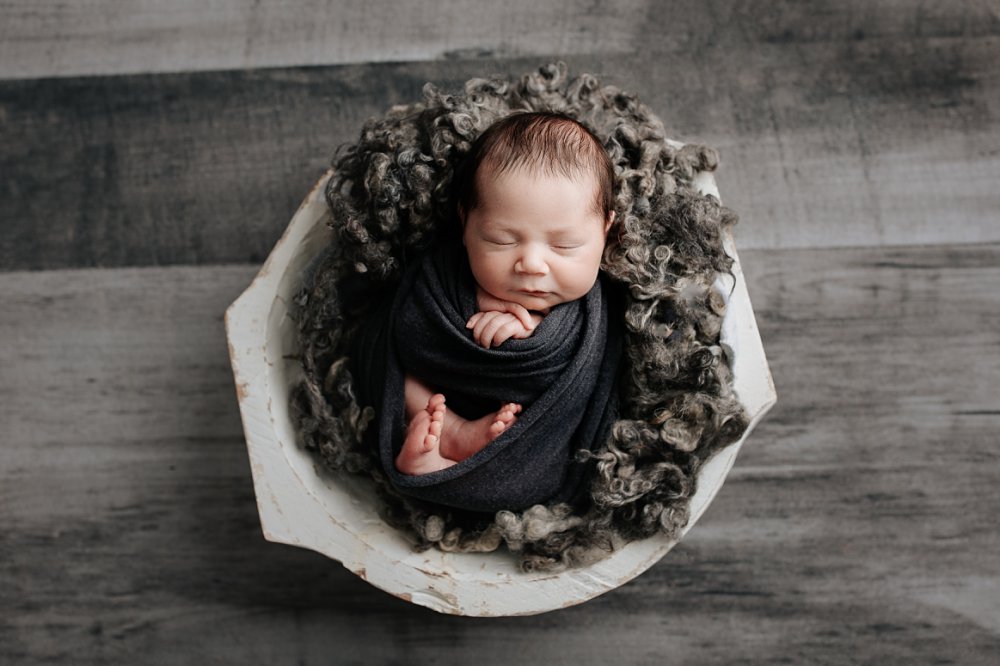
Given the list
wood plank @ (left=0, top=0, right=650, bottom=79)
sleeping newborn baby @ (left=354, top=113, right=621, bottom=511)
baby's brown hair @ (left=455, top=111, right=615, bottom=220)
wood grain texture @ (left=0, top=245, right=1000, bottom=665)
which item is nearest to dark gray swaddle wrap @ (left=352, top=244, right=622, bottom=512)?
sleeping newborn baby @ (left=354, top=113, right=621, bottom=511)

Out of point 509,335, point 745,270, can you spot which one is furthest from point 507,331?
point 745,270

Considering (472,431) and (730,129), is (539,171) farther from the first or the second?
(730,129)

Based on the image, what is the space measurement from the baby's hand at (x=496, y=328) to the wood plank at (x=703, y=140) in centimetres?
48

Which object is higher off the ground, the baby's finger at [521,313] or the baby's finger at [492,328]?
the baby's finger at [521,313]

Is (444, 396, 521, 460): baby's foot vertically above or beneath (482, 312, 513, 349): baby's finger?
beneath

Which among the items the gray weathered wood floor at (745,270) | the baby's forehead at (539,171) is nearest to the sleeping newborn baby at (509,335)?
the baby's forehead at (539,171)

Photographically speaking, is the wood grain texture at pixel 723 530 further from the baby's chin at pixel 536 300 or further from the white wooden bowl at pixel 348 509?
the baby's chin at pixel 536 300

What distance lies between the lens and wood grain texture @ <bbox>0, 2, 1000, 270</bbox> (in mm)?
1362

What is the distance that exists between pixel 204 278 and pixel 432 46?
529 mm

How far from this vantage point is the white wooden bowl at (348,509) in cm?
102

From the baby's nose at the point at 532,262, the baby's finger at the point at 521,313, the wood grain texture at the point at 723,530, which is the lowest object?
the wood grain texture at the point at 723,530

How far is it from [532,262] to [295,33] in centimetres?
70

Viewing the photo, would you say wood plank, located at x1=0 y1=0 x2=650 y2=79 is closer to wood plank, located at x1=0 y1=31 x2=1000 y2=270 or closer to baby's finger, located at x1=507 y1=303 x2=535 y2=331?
wood plank, located at x1=0 y1=31 x2=1000 y2=270

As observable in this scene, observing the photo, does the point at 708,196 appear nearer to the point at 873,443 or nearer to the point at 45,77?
the point at 873,443
